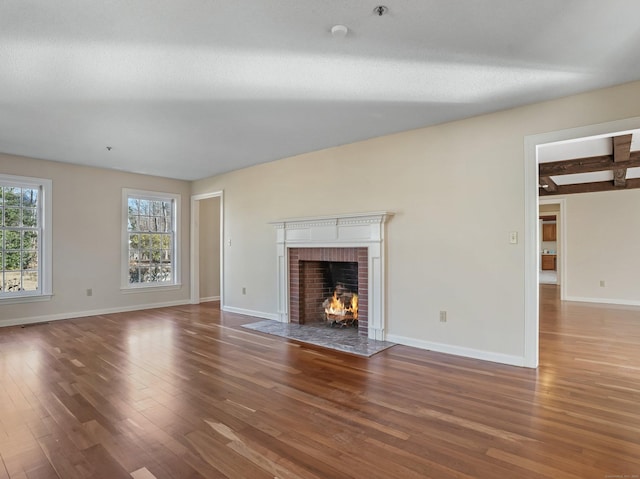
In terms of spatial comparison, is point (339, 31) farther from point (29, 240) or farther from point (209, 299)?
point (209, 299)

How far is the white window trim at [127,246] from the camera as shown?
634 cm

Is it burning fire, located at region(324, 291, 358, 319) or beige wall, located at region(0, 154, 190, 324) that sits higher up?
beige wall, located at region(0, 154, 190, 324)

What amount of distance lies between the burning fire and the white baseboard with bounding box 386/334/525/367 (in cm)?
87

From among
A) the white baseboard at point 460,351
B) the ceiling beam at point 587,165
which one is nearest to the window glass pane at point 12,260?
the white baseboard at point 460,351

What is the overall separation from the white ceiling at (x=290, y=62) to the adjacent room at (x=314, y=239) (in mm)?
22

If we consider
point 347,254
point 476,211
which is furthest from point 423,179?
point 347,254

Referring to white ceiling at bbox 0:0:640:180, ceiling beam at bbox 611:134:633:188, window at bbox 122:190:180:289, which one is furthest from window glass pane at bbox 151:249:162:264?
ceiling beam at bbox 611:134:633:188

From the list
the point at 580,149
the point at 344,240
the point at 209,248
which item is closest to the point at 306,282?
the point at 344,240

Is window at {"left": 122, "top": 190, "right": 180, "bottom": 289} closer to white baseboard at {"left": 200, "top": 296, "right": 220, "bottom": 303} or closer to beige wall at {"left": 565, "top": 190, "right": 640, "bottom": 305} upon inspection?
white baseboard at {"left": 200, "top": 296, "right": 220, "bottom": 303}

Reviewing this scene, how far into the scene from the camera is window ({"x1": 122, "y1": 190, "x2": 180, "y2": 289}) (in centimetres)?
644

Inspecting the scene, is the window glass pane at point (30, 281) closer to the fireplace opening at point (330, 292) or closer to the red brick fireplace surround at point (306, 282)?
the red brick fireplace surround at point (306, 282)

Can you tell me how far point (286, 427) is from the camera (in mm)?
2225

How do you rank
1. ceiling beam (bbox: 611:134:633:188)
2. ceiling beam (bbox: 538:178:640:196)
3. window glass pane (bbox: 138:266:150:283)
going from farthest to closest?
ceiling beam (bbox: 538:178:640:196) < window glass pane (bbox: 138:266:150:283) < ceiling beam (bbox: 611:134:633:188)

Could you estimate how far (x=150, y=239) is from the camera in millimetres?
6770
